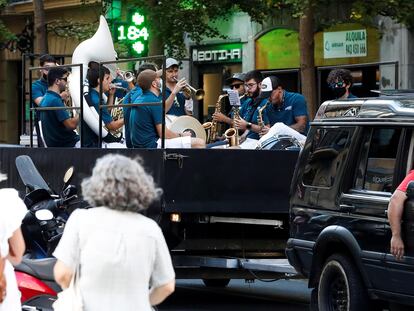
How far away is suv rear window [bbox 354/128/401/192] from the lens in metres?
9.93

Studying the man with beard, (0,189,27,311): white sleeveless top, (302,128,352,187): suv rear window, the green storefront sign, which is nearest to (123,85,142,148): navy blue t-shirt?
the man with beard

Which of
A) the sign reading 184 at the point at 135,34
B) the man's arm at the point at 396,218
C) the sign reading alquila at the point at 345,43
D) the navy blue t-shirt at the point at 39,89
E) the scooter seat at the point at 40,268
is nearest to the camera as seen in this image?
the scooter seat at the point at 40,268

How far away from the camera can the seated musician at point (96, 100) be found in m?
13.6

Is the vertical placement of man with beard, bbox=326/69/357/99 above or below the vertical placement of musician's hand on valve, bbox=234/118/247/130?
above

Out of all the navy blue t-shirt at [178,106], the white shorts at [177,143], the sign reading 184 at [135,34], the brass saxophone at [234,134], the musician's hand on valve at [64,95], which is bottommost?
the white shorts at [177,143]

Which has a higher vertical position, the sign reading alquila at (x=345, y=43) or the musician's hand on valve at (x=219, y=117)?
the sign reading alquila at (x=345, y=43)

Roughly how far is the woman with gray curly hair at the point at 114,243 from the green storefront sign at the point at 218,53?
887 inches

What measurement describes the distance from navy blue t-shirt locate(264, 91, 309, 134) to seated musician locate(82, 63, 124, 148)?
1.60 meters

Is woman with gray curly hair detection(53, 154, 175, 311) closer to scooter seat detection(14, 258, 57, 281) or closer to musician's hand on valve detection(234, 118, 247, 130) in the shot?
scooter seat detection(14, 258, 57, 281)

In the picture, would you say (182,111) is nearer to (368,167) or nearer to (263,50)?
(368,167)

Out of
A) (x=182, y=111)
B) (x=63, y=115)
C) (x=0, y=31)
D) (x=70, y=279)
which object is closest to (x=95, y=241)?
(x=70, y=279)

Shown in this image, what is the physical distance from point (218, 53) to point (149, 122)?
1666 cm

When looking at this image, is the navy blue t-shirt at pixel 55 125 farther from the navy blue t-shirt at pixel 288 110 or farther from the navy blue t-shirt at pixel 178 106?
the navy blue t-shirt at pixel 288 110

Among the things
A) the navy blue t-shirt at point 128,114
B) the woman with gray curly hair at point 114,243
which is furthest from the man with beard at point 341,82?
the woman with gray curly hair at point 114,243
